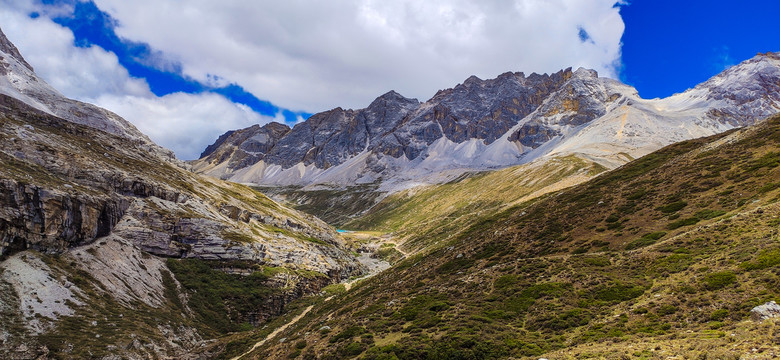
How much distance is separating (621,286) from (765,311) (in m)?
11.9

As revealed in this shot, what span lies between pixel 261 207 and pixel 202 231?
54.7m

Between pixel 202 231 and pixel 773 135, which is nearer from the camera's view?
pixel 773 135

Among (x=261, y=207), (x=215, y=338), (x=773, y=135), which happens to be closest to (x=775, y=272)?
(x=773, y=135)

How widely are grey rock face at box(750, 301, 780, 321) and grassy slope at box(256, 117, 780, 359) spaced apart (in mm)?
834

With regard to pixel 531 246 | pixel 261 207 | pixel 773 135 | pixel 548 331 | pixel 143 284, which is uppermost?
pixel 261 207

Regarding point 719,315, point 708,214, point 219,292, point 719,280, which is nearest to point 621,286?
point 719,280

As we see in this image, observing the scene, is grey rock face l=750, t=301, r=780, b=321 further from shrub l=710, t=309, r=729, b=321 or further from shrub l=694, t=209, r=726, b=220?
shrub l=694, t=209, r=726, b=220

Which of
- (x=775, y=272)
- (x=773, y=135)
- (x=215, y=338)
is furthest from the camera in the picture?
(x=215, y=338)

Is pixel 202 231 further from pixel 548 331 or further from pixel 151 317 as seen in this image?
pixel 548 331

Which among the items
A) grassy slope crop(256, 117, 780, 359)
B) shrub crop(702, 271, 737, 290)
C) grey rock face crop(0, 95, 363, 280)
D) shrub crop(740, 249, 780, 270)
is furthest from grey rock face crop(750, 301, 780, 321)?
grey rock face crop(0, 95, 363, 280)

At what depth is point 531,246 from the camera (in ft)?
185

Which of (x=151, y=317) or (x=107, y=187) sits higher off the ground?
(x=107, y=187)

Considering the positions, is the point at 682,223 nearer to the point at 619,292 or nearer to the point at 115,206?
the point at 619,292

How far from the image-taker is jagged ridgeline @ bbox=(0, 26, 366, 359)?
49281 millimetres
